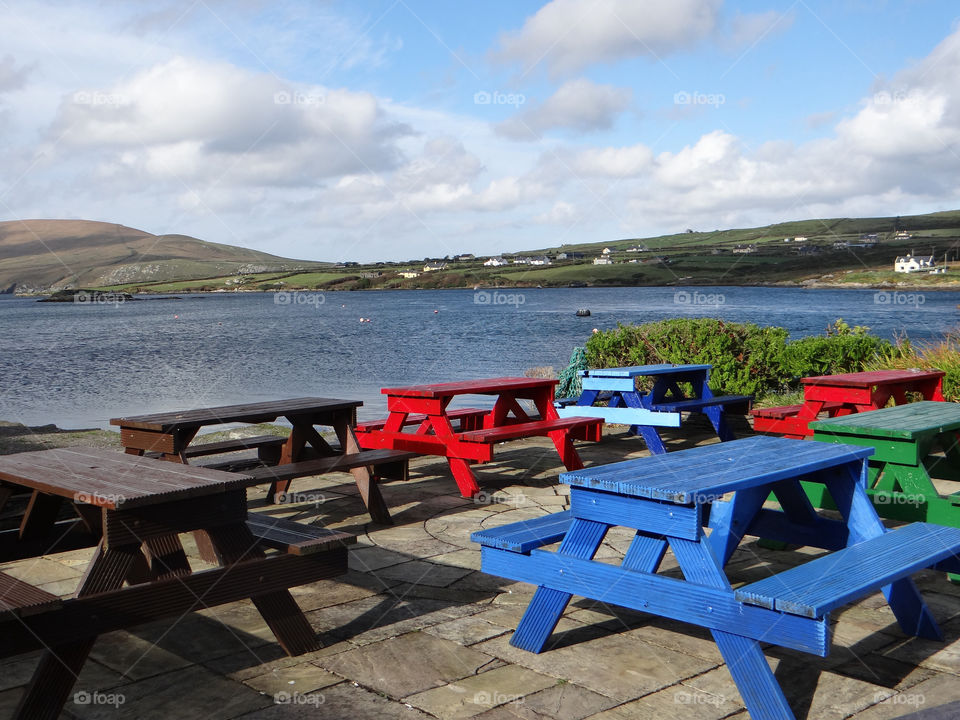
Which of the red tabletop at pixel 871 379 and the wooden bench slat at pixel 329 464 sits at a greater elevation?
the red tabletop at pixel 871 379

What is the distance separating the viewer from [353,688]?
10.6 feet

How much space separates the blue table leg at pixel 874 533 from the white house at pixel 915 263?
364ft

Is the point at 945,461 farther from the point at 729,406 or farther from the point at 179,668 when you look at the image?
the point at 179,668

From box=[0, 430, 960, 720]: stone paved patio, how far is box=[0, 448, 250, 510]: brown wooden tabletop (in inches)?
30.1

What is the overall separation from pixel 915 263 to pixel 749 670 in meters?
113

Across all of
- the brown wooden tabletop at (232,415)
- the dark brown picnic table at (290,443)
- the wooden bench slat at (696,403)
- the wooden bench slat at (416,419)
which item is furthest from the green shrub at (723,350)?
the brown wooden tabletop at (232,415)

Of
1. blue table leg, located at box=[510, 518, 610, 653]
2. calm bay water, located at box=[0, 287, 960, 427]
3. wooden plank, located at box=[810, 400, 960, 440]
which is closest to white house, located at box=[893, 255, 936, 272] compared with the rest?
calm bay water, located at box=[0, 287, 960, 427]

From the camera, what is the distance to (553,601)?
354cm

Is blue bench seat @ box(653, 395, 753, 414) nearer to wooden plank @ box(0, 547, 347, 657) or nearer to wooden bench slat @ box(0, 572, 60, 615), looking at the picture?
wooden plank @ box(0, 547, 347, 657)

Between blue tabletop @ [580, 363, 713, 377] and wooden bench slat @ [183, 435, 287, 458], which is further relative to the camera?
blue tabletop @ [580, 363, 713, 377]

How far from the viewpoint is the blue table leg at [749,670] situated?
2850mm

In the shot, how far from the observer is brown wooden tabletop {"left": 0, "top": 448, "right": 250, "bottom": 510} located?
10.2 ft

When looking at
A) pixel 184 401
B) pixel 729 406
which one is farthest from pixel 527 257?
pixel 729 406

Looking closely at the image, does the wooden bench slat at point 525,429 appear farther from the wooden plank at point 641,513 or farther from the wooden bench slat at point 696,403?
the wooden plank at point 641,513
